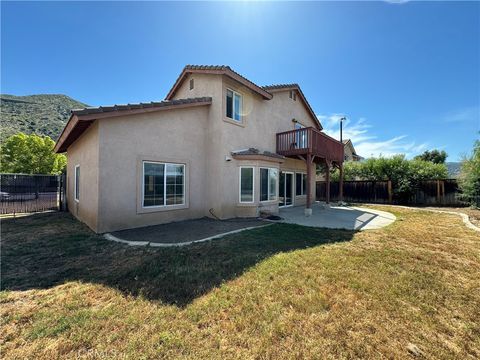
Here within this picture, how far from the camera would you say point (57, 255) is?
5438mm

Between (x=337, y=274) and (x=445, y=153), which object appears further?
(x=445, y=153)

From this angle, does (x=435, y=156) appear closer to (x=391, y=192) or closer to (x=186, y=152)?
(x=391, y=192)

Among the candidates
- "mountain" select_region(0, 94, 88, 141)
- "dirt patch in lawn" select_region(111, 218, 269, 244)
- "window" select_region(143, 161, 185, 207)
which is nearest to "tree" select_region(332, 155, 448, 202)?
"dirt patch in lawn" select_region(111, 218, 269, 244)

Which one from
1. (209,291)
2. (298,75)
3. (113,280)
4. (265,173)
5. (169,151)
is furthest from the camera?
(298,75)

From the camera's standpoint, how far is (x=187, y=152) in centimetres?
956

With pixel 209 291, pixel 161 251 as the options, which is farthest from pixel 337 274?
pixel 161 251

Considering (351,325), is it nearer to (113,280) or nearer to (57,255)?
(113,280)

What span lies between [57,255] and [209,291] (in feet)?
14.9

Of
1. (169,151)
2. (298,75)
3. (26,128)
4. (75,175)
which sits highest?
(26,128)

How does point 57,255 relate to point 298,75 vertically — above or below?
below

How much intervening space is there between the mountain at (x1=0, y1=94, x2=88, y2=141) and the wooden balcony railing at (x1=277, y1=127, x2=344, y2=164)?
161 ft

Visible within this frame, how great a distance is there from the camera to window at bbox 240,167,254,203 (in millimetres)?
10547

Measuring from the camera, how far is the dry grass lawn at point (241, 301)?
248 cm

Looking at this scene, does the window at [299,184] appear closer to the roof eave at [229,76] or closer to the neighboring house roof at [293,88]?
the neighboring house roof at [293,88]
